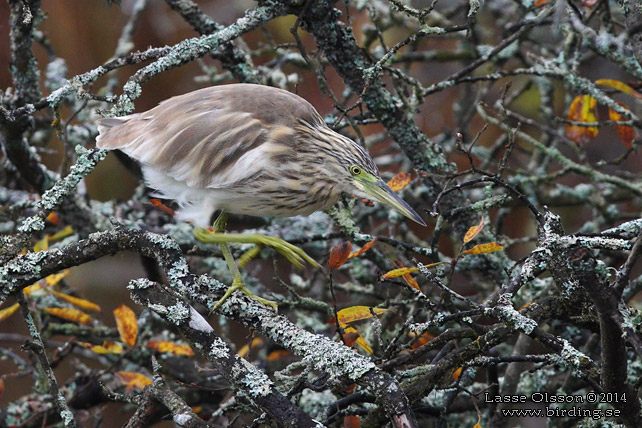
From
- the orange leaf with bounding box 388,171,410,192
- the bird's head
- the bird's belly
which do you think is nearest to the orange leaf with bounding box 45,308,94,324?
the bird's belly

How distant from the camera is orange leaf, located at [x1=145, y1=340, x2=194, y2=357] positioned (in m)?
2.49

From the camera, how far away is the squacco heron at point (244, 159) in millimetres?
2105

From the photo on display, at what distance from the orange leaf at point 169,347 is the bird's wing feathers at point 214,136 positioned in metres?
0.66

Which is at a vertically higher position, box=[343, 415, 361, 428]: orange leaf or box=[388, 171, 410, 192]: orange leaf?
box=[388, 171, 410, 192]: orange leaf

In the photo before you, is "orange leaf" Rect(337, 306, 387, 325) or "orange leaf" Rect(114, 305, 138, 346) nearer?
"orange leaf" Rect(337, 306, 387, 325)

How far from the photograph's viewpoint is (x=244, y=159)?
6.88 feet

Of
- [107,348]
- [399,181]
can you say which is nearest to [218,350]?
[399,181]

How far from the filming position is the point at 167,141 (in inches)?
84.4

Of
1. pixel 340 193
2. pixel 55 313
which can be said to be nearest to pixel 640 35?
pixel 340 193

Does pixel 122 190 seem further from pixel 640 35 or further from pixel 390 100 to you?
pixel 640 35

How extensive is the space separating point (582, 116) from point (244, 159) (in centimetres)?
134

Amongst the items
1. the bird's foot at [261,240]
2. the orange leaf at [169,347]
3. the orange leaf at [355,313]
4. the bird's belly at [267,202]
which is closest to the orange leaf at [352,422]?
the orange leaf at [355,313]

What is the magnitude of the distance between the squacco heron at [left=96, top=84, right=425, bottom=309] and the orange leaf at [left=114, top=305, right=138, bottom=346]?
46 centimetres

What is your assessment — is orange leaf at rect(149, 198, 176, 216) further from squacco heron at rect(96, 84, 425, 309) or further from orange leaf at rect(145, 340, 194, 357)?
orange leaf at rect(145, 340, 194, 357)
